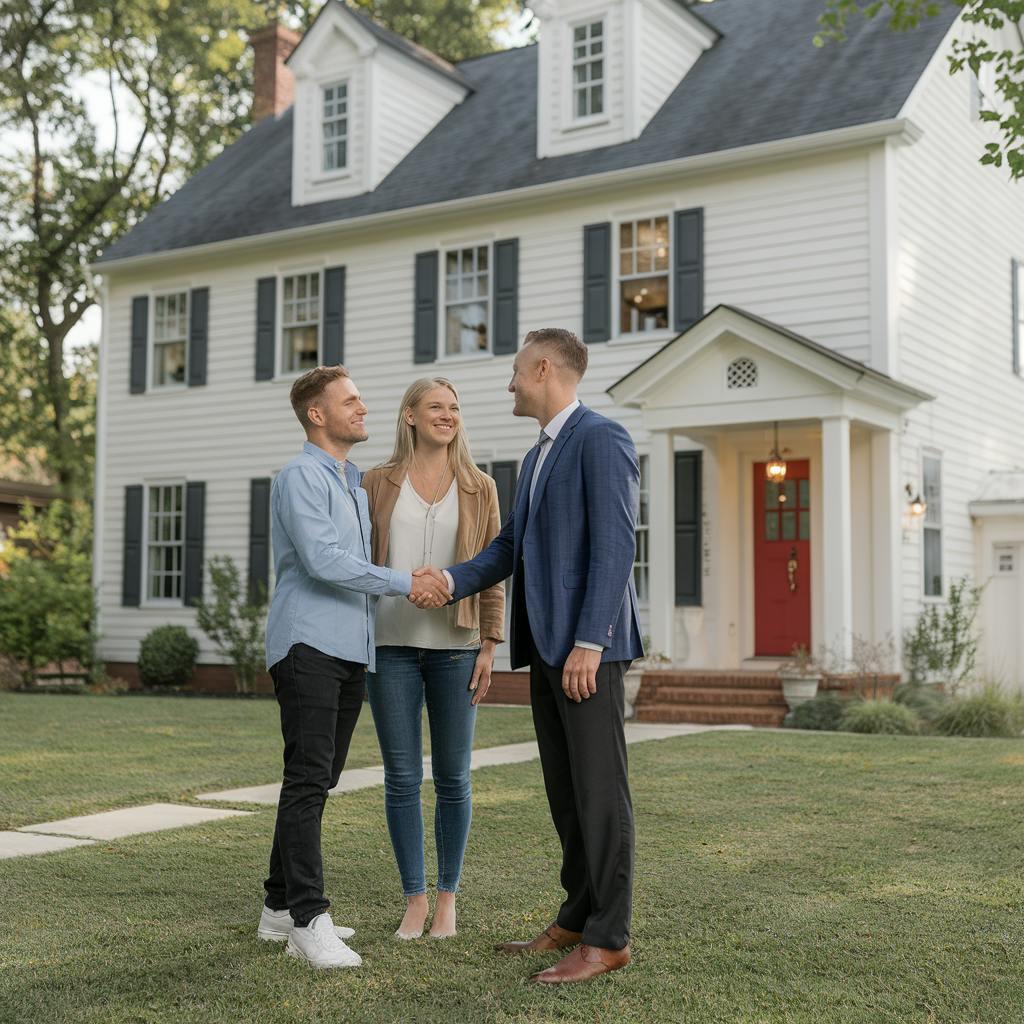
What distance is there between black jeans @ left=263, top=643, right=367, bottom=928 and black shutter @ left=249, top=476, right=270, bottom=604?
12933mm

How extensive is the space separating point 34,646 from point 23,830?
12121 millimetres

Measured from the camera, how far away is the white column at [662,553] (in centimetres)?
1270

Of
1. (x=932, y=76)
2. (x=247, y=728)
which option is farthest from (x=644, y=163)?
(x=247, y=728)

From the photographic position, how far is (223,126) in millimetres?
26172

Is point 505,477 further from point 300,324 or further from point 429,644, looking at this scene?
point 429,644

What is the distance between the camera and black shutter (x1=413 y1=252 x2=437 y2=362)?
52.0 ft

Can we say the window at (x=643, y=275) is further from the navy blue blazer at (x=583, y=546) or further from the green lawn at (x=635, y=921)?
the navy blue blazer at (x=583, y=546)

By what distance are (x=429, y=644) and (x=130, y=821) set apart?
9.35ft

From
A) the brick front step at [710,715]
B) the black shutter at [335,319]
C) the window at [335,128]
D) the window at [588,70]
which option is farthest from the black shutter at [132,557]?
the brick front step at [710,715]

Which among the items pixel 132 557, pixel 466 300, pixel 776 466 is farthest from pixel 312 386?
pixel 132 557

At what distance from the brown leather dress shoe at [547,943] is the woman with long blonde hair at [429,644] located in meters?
0.24

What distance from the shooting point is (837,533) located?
11.7 m

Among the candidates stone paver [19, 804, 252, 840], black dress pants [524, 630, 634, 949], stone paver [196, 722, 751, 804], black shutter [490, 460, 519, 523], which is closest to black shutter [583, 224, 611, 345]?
black shutter [490, 460, 519, 523]

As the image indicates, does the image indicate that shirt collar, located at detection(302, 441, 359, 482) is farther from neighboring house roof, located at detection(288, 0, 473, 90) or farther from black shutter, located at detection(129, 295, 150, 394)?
black shutter, located at detection(129, 295, 150, 394)
